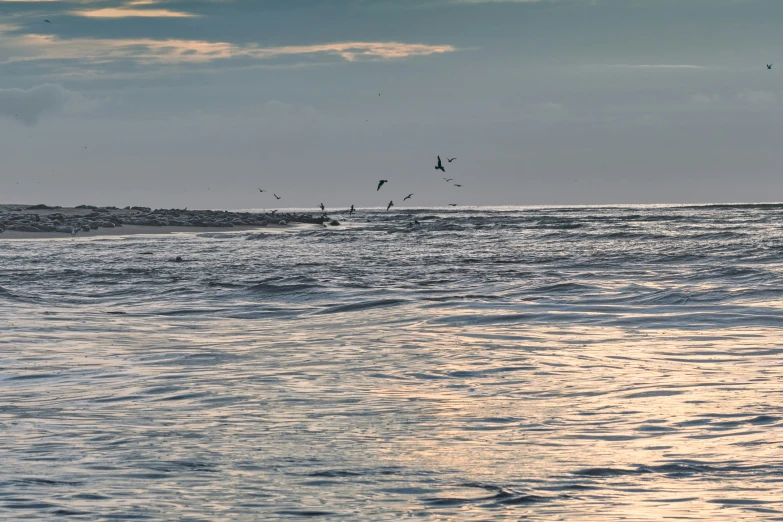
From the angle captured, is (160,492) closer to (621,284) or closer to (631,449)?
(631,449)

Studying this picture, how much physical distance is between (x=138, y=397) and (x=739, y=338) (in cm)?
799

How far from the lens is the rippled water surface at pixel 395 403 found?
5.78 meters

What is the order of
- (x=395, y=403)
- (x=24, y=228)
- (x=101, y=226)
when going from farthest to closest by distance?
1. (x=101, y=226)
2. (x=24, y=228)
3. (x=395, y=403)

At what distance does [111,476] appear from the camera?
6.18m

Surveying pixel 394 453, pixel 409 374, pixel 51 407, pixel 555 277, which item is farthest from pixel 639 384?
pixel 555 277

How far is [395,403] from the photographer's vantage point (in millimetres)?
8656

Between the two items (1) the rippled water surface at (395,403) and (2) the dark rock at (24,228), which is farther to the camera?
(2) the dark rock at (24,228)

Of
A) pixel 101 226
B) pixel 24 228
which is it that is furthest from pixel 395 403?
pixel 101 226

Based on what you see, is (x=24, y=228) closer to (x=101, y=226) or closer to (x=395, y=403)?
(x=101, y=226)

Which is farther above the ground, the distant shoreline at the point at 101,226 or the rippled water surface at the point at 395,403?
the distant shoreline at the point at 101,226

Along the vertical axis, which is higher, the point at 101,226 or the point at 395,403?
the point at 101,226

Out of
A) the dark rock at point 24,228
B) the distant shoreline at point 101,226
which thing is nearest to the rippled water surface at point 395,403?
the distant shoreline at point 101,226

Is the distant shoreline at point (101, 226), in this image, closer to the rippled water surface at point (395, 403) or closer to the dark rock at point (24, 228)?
the dark rock at point (24, 228)

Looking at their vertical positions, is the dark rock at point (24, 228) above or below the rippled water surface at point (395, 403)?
above
